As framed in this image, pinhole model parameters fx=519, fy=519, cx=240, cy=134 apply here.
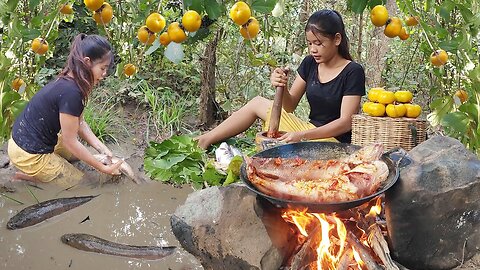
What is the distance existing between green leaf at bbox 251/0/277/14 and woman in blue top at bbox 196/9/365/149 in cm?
149

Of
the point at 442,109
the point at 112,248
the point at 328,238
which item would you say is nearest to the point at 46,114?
the point at 112,248

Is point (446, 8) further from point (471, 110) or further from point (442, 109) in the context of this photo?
point (442, 109)

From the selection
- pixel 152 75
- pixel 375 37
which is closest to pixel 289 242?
pixel 152 75

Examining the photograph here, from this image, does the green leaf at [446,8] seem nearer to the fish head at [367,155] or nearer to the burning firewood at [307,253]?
the fish head at [367,155]

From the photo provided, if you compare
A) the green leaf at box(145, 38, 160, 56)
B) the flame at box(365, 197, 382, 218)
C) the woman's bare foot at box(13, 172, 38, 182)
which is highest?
the green leaf at box(145, 38, 160, 56)

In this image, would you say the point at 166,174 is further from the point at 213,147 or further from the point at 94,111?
the point at 94,111

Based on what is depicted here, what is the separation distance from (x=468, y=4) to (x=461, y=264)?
1.00m

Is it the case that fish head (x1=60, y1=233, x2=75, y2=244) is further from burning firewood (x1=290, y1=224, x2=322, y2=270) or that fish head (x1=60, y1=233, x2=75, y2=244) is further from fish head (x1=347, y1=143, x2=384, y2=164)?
fish head (x1=347, y1=143, x2=384, y2=164)

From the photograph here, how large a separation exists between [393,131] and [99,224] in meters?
1.70

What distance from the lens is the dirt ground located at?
2379 mm

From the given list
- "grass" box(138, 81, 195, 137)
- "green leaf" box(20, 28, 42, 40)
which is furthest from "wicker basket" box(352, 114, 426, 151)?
"green leaf" box(20, 28, 42, 40)

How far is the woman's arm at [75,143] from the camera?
3.01 metres

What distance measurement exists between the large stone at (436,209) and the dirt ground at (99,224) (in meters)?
0.21

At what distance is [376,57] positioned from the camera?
633cm
